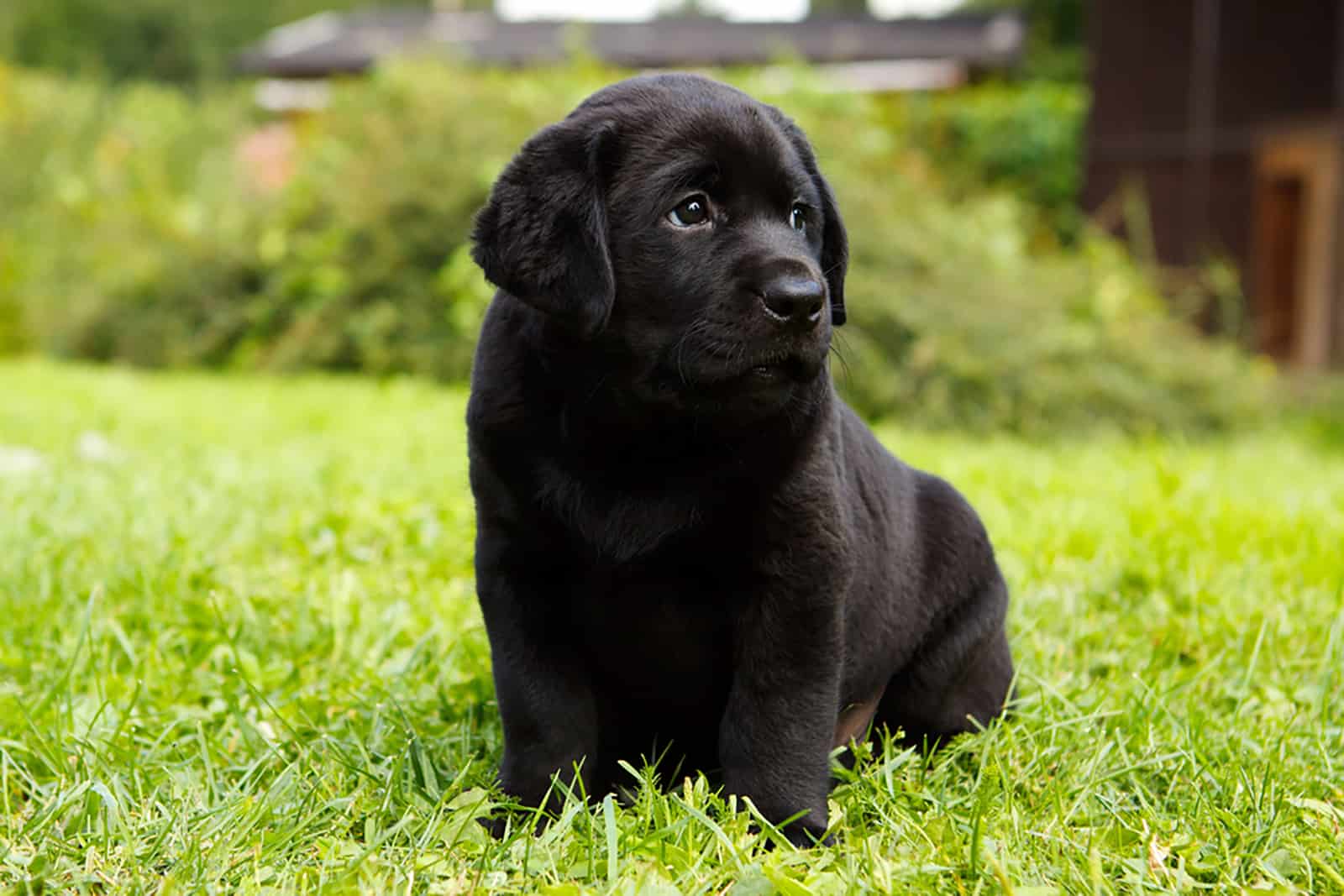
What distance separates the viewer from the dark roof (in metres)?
23.2

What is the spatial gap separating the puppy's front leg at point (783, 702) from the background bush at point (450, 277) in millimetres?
5416

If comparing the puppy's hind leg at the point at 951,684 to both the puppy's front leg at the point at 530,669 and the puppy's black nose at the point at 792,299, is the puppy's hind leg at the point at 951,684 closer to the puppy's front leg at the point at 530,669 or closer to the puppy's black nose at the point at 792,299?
the puppy's front leg at the point at 530,669

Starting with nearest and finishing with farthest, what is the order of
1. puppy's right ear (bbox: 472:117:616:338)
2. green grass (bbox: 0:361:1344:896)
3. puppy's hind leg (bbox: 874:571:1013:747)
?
1. green grass (bbox: 0:361:1344:896)
2. puppy's right ear (bbox: 472:117:616:338)
3. puppy's hind leg (bbox: 874:571:1013:747)

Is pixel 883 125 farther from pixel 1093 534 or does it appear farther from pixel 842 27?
pixel 842 27

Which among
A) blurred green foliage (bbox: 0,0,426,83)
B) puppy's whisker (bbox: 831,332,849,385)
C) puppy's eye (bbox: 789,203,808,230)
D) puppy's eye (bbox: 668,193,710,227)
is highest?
blurred green foliage (bbox: 0,0,426,83)

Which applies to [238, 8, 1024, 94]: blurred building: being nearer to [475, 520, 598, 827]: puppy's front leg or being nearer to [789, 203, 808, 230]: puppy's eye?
[789, 203, 808, 230]: puppy's eye

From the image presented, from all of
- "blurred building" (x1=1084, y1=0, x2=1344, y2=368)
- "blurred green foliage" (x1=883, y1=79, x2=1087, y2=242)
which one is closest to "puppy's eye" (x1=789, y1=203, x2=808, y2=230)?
"blurred building" (x1=1084, y1=0, x2=1344, y2=368)

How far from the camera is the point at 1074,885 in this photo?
193cm

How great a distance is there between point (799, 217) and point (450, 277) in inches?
266

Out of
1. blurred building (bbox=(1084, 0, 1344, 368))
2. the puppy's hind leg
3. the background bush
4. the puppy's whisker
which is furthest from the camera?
blurred building (bbox=(1084, 0, 1344, 368))

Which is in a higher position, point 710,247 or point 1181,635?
point 710,247

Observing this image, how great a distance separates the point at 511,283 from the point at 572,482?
13.1 inches

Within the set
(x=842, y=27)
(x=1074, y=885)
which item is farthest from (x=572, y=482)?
(x=842, y=27)

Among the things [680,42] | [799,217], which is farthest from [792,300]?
[680,42]
